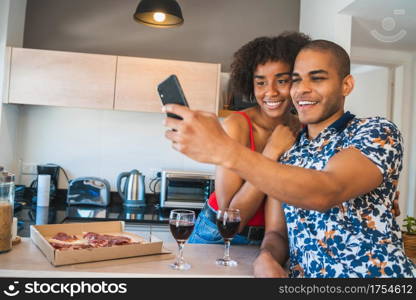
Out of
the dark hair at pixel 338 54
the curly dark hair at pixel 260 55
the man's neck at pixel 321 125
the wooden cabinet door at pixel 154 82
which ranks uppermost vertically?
the wooden cabinet door at pixel 154 82

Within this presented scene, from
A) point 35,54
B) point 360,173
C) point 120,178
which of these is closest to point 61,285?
point 360,173

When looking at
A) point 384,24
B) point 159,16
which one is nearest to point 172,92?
point 159,16

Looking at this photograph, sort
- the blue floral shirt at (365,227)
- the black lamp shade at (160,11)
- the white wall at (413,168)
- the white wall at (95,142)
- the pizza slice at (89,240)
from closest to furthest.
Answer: the blue floral shirt at (365,227), the pizza slice at (89,240), the black lamp shade at (160,11), the white wall at (95,142), the white wall at (413,168)

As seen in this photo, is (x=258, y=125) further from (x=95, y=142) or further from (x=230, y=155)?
(x=95, y=142)

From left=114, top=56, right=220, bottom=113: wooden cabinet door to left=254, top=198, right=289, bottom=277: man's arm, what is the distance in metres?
1.78

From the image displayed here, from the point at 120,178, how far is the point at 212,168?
81 centimetres

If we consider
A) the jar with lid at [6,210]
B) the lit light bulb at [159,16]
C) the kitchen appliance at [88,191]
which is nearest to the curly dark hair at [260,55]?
the jar with lid at [6,210]

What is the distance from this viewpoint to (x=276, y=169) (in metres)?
0.88

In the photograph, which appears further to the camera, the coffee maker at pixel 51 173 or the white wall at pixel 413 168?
the white wall at pixel 413 168

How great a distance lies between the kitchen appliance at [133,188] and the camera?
3.22m

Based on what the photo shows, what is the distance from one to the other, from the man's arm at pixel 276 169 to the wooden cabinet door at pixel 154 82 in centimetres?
222

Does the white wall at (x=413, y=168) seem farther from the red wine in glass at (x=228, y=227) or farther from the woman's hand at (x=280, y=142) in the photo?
the red wine in glass at (x=228, y=227)

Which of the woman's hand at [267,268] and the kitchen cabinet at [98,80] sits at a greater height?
the kitchen cabinet at [98,80]

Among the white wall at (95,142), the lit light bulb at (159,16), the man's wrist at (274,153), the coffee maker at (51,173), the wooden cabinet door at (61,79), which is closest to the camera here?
the man's wrist at (274,153)
